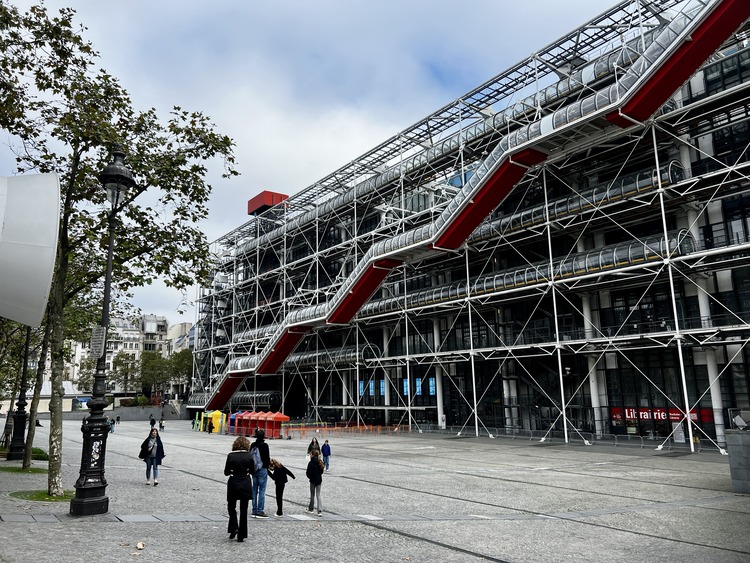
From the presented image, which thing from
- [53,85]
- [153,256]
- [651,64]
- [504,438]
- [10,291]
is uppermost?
[651,64]

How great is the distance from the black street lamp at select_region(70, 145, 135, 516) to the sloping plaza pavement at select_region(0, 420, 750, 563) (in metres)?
0.33

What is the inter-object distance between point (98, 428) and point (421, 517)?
6.00m

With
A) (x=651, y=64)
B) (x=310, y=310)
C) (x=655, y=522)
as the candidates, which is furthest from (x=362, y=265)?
(x=655, y=522)

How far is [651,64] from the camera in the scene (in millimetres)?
21438

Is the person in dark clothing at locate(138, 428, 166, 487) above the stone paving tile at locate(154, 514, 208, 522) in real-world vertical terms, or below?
above

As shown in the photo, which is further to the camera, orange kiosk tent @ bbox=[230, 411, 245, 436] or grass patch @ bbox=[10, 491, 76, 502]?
orange kiosk tent @ bbox=[230, 411, 245, 436]

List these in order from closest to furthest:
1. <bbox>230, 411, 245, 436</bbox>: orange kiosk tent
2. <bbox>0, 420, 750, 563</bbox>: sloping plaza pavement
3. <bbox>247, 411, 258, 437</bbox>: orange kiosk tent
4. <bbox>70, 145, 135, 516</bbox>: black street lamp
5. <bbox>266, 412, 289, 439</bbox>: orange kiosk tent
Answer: <bbox>0, 420, 750, 563</bbox>: sloping plaza pavement < <bbox>70, 145, 135, 516</bbox>: black street lamp < <bbox>266, 412, 289, 439</bbox>: orange kiosk tent < <bbox>247, 411, 258, 437</bbox>: orange kiosk tent < <bbox>230, 411, 245, 436</bbox>: orange kiosk tent

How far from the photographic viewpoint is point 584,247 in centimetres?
2895

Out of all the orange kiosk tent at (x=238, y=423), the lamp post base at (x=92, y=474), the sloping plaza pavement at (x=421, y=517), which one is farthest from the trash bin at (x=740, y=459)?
the orange kiosk tent at (x=238, y=423)

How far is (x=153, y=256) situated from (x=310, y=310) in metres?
25.4

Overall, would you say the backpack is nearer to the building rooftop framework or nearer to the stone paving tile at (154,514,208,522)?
the stone paving tile at (154,514,208,522)

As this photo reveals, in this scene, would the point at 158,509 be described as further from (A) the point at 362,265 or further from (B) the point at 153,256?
(A) the point at 362,265

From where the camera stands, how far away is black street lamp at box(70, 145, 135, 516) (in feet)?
31.3

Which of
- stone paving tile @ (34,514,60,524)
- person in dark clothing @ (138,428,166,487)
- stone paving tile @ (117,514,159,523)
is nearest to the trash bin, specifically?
stone paving tile @ (117,514,159,523)
